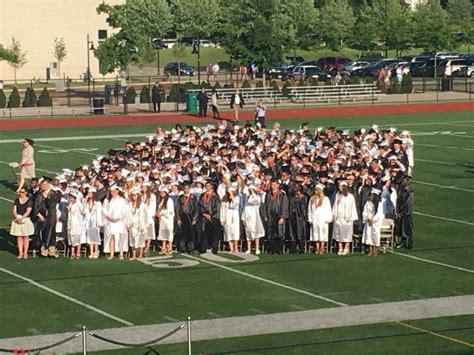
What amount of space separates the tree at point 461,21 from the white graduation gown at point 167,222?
76832mm

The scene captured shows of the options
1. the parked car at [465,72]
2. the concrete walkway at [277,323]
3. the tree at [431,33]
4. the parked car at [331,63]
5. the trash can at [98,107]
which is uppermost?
the tree at [431,33]

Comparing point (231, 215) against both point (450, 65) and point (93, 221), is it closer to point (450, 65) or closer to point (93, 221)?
point (93, 221)

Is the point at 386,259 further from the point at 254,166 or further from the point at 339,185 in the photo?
the point at 254,166

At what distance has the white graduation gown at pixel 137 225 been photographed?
1009 inches

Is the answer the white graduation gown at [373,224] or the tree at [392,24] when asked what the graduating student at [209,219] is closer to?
the white graduation gown at [373,224]

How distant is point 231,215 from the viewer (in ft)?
85.3

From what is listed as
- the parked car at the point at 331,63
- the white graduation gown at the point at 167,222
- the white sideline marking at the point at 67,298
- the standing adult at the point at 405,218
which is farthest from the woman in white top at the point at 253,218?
the parked car at the point at 331,63

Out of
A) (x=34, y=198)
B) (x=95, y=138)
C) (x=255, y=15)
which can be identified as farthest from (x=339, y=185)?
(x=255, y=15)

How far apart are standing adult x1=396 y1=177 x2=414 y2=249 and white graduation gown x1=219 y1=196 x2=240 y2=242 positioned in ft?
10.8

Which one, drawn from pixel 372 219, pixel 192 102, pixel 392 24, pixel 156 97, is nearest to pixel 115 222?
pixel 372 219

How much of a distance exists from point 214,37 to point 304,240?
89199 millimetres

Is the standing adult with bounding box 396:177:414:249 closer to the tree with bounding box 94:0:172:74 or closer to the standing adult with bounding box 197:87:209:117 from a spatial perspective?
the standing adult with bounding box 197:87:209:117

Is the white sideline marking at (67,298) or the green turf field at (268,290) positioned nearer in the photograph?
the green turf field at (268,290)

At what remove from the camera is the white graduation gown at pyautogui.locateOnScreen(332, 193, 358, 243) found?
25797 millimetres
